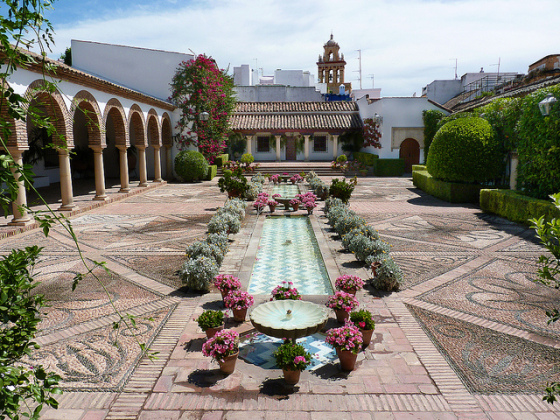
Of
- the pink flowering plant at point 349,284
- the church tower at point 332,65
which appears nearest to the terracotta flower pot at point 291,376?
the pink flowering plant at point 349,284

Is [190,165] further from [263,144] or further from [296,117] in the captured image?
[296,117]

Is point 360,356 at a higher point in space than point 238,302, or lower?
lower

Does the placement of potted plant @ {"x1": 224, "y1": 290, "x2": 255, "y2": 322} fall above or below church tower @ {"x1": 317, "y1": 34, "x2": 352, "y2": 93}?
below

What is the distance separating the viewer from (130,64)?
24.8m

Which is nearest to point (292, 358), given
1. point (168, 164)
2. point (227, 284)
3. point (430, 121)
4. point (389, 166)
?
point (227, 284)

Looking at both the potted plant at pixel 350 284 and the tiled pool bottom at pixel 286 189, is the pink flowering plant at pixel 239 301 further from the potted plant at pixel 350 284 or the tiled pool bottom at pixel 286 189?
the tiled pool bottom at pixel 286 189

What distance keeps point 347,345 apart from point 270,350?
104 cm

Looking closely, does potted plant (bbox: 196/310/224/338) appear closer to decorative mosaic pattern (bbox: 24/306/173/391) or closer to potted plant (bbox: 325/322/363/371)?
decorative mosaic pattern (bbox: 24/306/173/391)

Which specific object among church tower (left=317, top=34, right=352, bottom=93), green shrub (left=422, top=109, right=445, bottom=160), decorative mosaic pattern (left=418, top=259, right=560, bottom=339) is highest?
church tower (left=317, top=34, right=352, bottom=93)

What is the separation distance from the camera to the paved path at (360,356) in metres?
4.05

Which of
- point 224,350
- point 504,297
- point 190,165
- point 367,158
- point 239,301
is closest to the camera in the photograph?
point 224,350

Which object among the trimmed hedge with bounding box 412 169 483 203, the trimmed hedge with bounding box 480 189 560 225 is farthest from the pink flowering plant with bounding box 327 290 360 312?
the trimmed hedge with bounding box 412 169 483 203

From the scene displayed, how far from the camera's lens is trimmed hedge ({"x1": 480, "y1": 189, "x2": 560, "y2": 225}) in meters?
10.9

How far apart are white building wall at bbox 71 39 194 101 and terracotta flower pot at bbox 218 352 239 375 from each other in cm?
2262
